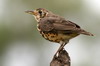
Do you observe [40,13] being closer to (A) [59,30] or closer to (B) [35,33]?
(A) [59,30]

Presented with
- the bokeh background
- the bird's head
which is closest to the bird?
the bird's head

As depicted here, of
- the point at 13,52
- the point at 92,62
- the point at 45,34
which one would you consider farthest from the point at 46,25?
the point at 13,52

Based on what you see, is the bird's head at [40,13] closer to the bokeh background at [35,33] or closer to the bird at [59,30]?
the bird at [59,30]

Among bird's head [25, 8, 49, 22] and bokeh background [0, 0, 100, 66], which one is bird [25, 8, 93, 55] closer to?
bird's head [25, 8, 49, 22]

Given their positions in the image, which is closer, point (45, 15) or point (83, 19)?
point (45, 15)

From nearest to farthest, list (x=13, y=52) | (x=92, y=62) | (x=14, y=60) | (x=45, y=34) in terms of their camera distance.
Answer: (x=45, y=34) → (x=92, y=62) → (x=14, y=60) → (x=13, y=52)

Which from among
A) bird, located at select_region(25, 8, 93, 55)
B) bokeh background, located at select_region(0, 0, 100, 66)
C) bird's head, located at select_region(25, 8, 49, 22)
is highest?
bokeh background, located at select_region(0, 0, 100, 66)

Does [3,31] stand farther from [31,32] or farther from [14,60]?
[14,60]

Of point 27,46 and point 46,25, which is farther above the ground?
point 27,46

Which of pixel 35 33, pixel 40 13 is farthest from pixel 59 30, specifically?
pixel 35 33
